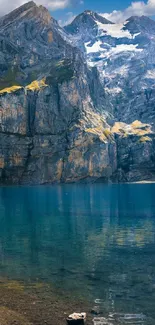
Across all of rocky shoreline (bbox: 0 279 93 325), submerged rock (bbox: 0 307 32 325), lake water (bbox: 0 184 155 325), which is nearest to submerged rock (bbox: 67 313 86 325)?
rocky shoreline (bbox: 0 279 93 325)

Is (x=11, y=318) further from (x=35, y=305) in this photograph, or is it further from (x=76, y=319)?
(x=76, y=319)

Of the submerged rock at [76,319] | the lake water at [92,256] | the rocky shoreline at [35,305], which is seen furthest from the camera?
the lake water at [92,256]

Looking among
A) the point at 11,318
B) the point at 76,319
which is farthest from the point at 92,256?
the point at 76,319

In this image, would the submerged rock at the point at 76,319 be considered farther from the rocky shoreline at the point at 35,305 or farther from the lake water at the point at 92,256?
the lake water at the point at 92,256

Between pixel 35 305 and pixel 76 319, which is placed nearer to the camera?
pixel 76 319

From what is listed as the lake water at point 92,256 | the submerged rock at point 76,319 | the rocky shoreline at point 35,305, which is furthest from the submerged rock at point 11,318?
the lake water at point 92,256

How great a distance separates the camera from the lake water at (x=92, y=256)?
36156 millimetres

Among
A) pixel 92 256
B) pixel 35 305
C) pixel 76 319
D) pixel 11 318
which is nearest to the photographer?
pixel 76 319

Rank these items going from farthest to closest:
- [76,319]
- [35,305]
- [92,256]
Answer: [92,256]
[35,305]
[76,319]

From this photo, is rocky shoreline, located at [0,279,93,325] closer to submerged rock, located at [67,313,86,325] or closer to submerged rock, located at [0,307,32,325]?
submerged rock, located at [0,307,32,325]

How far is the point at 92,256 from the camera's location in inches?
2147

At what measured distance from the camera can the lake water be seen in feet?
119

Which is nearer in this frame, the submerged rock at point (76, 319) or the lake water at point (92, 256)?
the submerged rock at point (76, 319)

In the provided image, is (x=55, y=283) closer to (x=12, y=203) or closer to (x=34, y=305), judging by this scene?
(x=34, y=305)
